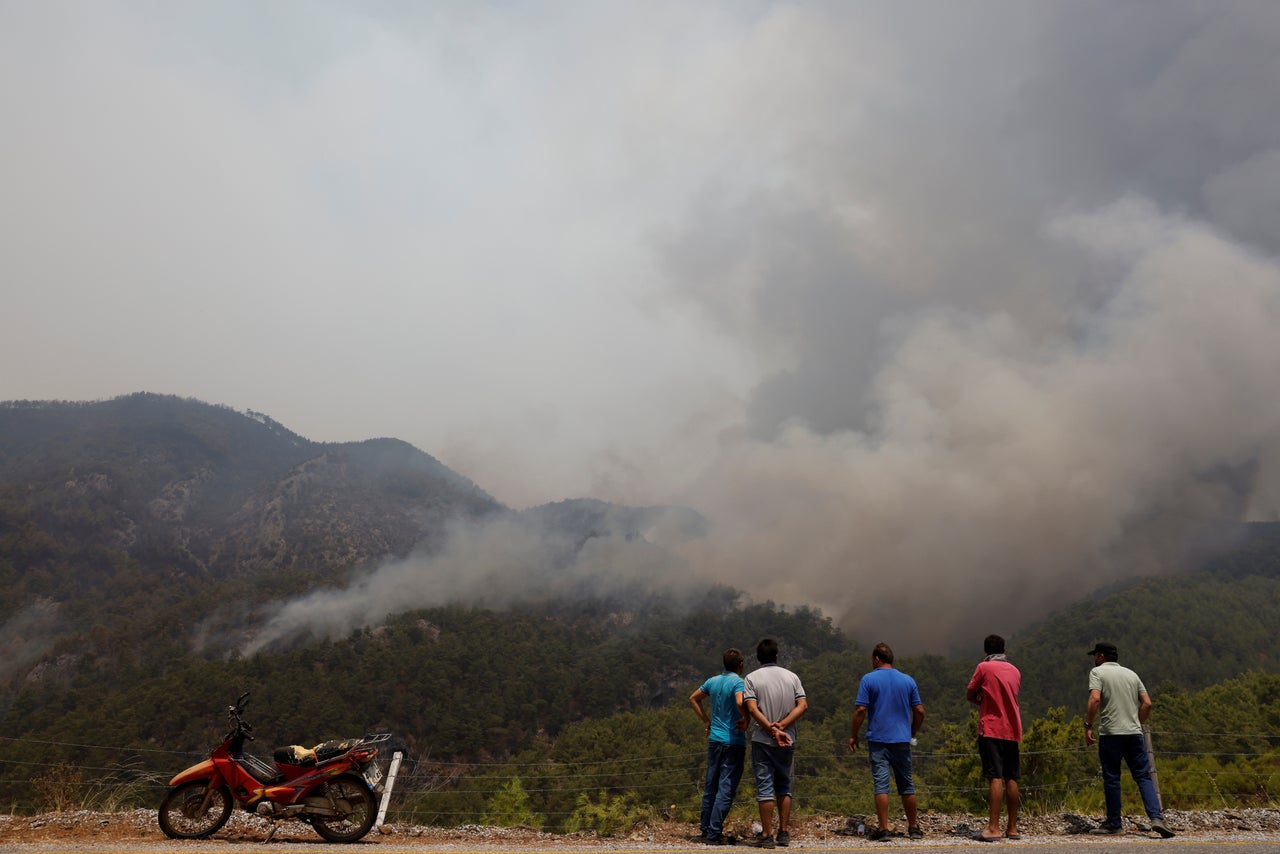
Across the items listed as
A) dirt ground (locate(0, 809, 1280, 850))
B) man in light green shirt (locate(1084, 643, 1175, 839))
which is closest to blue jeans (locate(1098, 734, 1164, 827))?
man in light green shirt (locate(1084, 643, 1175, 839))

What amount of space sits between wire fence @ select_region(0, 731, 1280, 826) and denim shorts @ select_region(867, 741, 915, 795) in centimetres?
208

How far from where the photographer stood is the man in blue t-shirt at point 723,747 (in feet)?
31.8

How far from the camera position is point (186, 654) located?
199000mm

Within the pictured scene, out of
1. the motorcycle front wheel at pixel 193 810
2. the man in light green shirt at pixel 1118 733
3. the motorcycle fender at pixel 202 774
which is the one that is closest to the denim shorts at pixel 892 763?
the man in light green shirt at pixel 1118 733

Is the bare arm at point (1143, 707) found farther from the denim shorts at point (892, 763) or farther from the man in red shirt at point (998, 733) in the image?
the denim shorts at point (892, 763)

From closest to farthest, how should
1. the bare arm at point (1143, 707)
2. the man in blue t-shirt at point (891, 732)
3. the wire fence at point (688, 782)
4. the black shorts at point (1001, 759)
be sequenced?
the man in blue t-shirt at point (891, 732) < the black shorts at point (1001, 759) < the bare arm at point (1143, 707) < the wire fence at point (688, 782)

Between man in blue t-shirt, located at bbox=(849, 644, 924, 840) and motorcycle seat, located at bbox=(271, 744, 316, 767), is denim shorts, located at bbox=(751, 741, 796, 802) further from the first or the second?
motorcycle seat, located at bbox=(271, 744, 316, 767)

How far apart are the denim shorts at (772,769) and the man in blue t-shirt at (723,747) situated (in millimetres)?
301

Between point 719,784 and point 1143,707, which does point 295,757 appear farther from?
point 1143,707

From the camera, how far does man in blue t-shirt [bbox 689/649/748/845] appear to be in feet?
31.8

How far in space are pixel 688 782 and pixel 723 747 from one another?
31.4 metres

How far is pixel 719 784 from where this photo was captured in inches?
384

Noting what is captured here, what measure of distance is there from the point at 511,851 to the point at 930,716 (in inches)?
5943

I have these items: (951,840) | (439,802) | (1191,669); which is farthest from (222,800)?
(1191,669)
